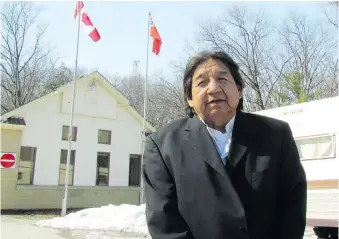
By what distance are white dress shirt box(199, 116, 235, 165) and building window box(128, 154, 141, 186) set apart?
20.0m

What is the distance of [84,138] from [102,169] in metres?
1.99

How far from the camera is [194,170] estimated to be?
1.81m

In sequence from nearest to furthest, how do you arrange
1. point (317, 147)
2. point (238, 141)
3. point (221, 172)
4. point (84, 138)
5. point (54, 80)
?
point (221, 172) < point (238, 141) < point (317, 147) < point (84, 138) < point (54, 80)

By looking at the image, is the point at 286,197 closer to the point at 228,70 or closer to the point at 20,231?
the point at 228,70

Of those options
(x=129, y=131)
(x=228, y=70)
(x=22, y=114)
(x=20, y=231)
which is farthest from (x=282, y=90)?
(x=228, y=70)

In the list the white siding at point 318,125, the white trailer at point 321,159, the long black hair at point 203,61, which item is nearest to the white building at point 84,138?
the white siding at point 318,125

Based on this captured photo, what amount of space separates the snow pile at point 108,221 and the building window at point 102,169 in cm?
618

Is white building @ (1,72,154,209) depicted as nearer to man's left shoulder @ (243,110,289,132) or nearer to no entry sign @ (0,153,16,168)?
no entry sign @ (0,153,16,168)

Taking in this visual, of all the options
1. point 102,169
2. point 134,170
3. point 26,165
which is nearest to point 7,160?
point 26,165

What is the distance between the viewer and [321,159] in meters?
8.13

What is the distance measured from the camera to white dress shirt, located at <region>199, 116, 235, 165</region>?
6.26 ft

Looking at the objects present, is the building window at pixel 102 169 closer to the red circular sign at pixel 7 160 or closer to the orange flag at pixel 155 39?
the red circular sign at pixel 7 160

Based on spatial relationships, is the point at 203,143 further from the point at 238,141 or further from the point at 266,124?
the point at 266,124

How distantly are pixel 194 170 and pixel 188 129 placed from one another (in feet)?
0.85
